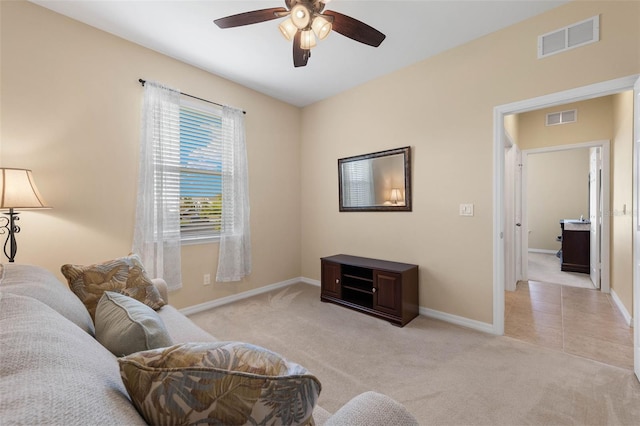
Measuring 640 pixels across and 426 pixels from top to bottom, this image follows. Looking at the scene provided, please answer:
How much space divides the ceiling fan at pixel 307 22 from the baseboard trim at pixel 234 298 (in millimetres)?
2845

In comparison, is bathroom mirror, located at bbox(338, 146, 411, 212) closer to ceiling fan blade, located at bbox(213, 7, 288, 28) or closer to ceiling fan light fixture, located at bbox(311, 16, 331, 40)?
ceiling fan light fixture, located at bbox(311, 16, 331, 40)

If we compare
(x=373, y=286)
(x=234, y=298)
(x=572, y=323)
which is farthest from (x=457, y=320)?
(x=234, y=298)

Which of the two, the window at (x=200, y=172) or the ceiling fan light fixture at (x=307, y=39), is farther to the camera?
the window at (x=200, y=172)

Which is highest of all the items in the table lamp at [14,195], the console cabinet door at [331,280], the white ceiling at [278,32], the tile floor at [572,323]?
the white ceiling at [278,32]

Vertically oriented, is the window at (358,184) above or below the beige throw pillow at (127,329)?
above

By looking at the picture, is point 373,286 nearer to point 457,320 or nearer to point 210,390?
point 457,320

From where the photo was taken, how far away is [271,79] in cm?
348

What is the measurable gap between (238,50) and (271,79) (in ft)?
2.22

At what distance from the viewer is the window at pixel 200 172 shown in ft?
10.3

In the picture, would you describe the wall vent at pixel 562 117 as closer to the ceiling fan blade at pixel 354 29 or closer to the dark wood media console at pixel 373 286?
the dark wood media console at pixel 373 286

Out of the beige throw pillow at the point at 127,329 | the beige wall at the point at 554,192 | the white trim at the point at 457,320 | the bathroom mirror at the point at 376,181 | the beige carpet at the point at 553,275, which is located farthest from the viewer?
the beige wall at the point at 554,192

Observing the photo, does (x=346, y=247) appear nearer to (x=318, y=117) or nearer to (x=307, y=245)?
(x=307, y=245)

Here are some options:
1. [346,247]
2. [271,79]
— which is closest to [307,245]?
[346,247]

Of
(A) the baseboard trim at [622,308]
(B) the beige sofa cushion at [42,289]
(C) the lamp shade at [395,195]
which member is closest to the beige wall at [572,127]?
(A) the baseboard trim at [622,308]
